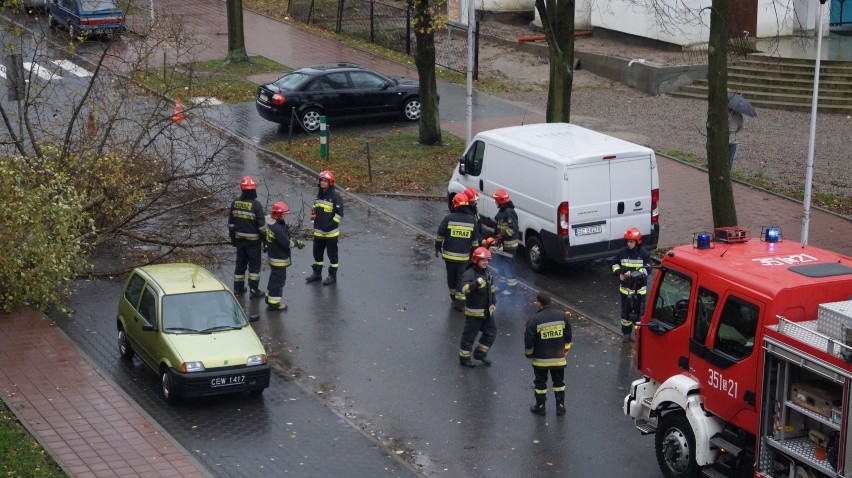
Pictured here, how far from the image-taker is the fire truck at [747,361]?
961 centimetres

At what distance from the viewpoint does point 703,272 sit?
1100 centimetres

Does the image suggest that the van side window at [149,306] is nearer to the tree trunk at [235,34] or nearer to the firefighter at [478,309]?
the firefighter at [478,309]

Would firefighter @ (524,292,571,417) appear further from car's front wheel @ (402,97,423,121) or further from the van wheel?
car's front wheel @ (402,97,423,121)

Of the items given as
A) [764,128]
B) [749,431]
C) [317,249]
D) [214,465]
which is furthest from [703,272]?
[764,128]

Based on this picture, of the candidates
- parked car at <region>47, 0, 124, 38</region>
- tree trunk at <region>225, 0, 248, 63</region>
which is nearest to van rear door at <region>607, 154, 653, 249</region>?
tree trunk at <region>225, 0, 248, 63</region>

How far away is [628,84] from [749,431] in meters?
22.1

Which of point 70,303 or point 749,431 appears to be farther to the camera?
point 70,303

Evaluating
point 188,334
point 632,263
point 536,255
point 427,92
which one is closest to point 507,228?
point 536,255

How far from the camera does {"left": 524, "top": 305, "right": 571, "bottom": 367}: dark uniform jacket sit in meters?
12.8

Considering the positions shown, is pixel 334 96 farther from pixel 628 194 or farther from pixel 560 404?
pixel 560 404

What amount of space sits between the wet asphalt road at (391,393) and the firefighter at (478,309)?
0.24 metres

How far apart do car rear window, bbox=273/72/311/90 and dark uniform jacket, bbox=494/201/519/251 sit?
1031 cm

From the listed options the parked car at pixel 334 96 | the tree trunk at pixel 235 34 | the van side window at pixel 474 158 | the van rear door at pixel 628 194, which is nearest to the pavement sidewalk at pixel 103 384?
the van rear door at pixel 628 194

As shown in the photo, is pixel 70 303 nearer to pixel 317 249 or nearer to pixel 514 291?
pixel 317 249
